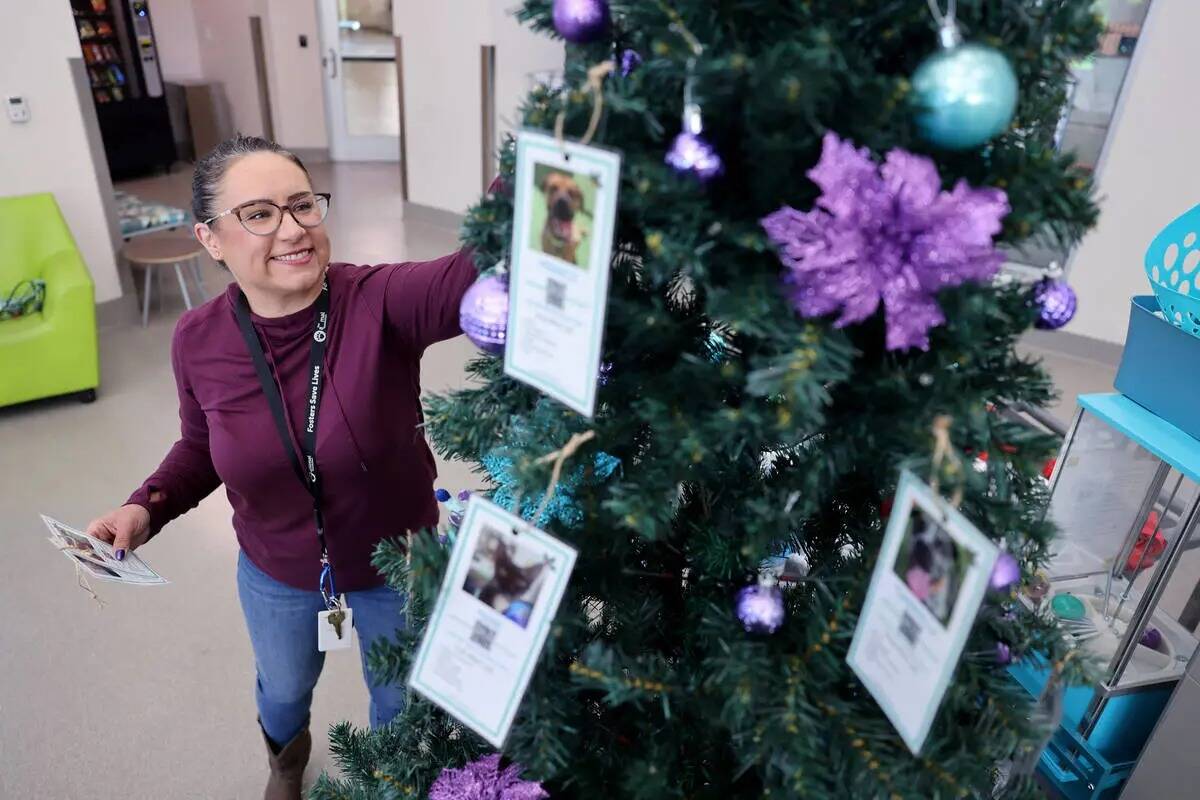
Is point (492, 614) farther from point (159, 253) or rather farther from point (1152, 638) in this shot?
point (159, 253)

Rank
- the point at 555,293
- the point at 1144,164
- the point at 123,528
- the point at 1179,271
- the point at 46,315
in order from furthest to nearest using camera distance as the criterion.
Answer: the point at 1144,164 → the point at 46,315 → the point at 123,528 → the point at 1179,271 → the point at 555,293

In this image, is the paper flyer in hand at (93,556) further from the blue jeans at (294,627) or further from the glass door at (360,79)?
the glass door at (360,79)

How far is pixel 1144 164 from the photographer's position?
4102mm

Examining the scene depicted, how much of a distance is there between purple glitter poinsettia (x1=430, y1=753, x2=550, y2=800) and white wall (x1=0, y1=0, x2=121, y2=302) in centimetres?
419

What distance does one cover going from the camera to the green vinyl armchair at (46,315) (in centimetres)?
352

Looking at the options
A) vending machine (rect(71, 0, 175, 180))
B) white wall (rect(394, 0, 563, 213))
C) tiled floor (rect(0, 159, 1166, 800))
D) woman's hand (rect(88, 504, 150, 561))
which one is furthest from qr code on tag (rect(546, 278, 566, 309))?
vending machine (rect(71, 0, 175, 180))

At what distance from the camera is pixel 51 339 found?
11.6 ft

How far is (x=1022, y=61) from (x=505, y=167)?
44cm

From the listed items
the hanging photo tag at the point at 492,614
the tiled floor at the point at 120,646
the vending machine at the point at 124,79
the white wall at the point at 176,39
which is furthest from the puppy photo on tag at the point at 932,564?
the white wall at the point at 176,39

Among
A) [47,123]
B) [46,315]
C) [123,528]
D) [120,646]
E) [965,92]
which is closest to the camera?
[965,92]

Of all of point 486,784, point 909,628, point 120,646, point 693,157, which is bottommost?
point 120,646

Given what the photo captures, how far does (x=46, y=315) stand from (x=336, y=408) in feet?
9.88

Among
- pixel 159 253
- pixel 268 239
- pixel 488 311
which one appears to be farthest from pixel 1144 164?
pixel 159 253

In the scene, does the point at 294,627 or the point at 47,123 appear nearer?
the point at 294,627
